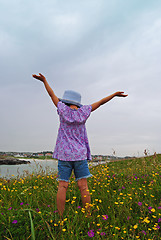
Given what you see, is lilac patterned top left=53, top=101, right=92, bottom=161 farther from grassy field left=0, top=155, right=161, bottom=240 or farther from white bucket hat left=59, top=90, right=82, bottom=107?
grassy field left=0, top=155, right=161, bottom=240

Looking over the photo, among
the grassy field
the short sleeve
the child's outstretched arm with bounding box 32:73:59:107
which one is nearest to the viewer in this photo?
the grassy field

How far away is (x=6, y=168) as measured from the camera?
5.97 meters

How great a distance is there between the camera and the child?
3.26 meters

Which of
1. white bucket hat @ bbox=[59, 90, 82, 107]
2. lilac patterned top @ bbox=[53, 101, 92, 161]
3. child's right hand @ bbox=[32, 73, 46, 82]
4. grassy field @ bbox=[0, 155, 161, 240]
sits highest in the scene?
child's right hand @ bbox=[32, 73, 46, 82]

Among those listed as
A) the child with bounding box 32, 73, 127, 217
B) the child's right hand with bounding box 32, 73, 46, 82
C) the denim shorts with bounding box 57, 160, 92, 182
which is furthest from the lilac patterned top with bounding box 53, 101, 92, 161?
the child's right hand with bounding box 32, 73, 46, 82

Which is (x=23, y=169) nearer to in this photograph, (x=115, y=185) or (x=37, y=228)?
(x=115, y=185)

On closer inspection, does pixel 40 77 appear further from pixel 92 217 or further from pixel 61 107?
pixel 92 217

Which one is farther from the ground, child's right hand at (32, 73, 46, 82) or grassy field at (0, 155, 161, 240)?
child's right hand at (32, 73, 46, 82)

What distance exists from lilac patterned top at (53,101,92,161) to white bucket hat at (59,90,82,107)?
15 cm

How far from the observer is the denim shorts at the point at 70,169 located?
329cm

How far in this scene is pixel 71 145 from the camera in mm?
3305

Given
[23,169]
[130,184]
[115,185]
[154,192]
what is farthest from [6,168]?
[154,192]

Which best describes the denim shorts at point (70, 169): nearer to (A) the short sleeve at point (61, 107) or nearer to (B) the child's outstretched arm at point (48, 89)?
(A) the short sleeve at point (61, 107)

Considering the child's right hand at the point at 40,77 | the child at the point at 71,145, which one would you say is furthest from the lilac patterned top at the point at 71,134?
the child's right hand at the point at 40,77
